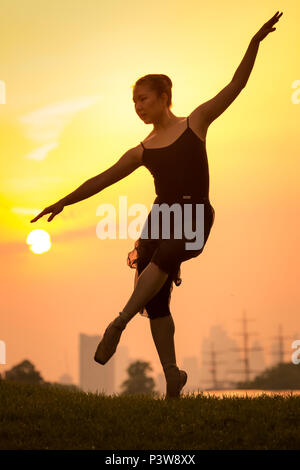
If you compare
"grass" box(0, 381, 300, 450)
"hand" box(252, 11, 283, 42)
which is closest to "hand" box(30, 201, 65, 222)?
"grass" box(0, 381, 300, 450)

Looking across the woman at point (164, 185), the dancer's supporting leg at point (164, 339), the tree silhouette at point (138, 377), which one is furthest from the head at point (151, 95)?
the tree silhouette at point (138, 377)

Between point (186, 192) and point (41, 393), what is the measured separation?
2.98 metres

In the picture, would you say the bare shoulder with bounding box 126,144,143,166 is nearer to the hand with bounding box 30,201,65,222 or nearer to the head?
the head

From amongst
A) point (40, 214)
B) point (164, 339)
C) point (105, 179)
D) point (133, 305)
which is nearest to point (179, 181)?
point (105, 179)

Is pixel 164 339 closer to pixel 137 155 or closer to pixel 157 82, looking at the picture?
pixel 137 155

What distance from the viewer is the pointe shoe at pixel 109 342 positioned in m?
8.44

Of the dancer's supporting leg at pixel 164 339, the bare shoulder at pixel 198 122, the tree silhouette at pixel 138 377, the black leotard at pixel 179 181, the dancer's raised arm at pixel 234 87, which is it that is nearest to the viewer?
the dancer's raised arm at pixel 234 87

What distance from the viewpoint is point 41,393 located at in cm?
998

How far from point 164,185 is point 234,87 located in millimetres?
1189

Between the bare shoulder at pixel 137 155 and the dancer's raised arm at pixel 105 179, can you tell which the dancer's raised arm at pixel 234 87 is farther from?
the dancer's raised arm at pixel 105 179

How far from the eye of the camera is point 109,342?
846cm

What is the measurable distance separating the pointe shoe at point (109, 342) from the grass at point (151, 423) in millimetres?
575

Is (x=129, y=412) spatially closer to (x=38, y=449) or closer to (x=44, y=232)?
(x=38, y=449)
